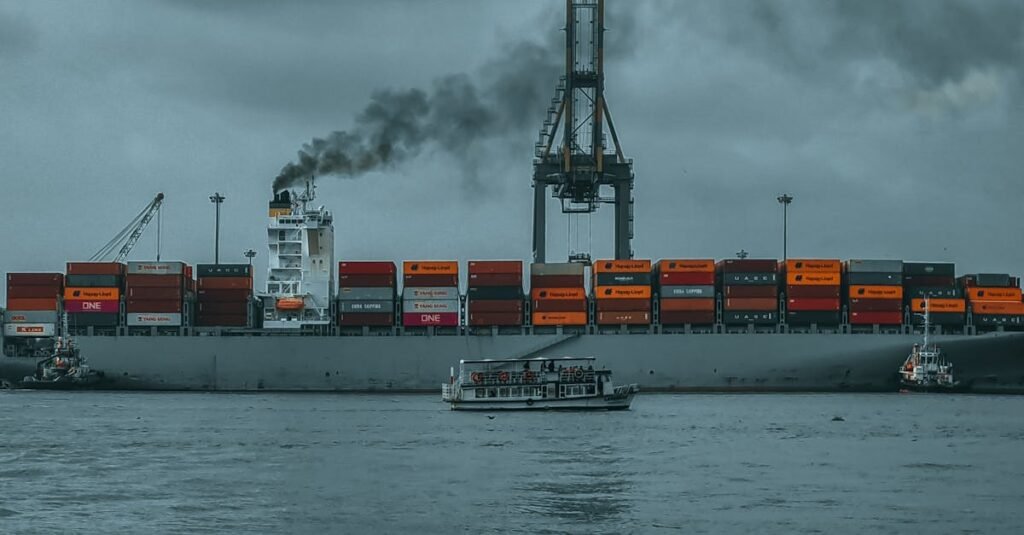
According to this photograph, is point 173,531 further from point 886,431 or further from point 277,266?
point 277,266

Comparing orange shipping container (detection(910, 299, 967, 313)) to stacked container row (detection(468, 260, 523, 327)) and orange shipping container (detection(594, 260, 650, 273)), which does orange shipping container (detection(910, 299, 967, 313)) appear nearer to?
orange shipping container (detection(594, 260, 650, 273))

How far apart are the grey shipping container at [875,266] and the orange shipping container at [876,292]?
1161 mm

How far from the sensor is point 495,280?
10900 cm

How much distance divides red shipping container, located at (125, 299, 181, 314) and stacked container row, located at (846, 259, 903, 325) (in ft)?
156

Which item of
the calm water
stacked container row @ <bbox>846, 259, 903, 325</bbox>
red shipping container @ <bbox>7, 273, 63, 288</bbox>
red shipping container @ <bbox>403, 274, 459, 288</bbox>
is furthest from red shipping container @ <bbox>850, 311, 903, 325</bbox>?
red shipping container @ <bbox>7, 273, 63, 288</bbox>

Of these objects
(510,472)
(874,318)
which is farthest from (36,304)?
(510,472)

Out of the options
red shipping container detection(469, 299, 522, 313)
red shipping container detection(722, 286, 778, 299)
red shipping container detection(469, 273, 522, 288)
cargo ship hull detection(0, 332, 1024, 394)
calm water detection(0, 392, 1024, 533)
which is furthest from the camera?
red shipping container detection(469, 273, 522, 288)

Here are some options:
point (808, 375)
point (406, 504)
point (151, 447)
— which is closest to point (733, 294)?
point (808, 375)

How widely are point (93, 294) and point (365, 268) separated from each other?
1971cm

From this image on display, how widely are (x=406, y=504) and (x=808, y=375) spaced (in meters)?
67.8

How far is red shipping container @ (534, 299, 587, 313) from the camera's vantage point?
4269 inches

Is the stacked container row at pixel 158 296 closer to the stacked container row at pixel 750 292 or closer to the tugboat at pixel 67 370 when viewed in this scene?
the tugboat at pixel 67 370

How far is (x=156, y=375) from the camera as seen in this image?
11025cm

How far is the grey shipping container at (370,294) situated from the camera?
358 feet
